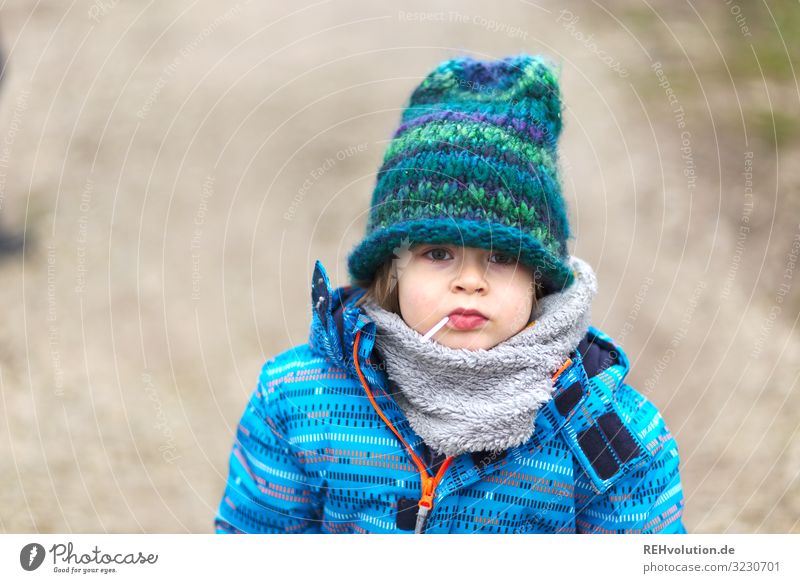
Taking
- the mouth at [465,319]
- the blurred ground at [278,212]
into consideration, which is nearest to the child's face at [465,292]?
the mouth at [465,319]

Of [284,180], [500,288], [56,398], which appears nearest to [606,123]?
[284,180]

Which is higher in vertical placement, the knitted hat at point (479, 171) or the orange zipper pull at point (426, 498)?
the knitted hat at point (479, 171)

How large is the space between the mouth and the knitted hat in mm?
83

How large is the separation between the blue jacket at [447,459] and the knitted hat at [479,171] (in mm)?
129

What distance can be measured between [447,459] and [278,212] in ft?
4.04

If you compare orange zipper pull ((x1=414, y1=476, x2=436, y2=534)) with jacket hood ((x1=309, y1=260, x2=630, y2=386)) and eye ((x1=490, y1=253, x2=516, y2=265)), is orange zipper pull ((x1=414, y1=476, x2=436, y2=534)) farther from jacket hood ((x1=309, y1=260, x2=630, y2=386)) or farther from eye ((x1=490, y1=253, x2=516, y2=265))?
eye ((x1=490, y1=253, x2=516, y2=265))

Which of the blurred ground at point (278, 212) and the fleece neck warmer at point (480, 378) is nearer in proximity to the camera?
the fleece neck warmer at point (480, 378)

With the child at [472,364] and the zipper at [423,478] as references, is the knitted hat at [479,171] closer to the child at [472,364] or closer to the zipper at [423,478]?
the child at [472,364]

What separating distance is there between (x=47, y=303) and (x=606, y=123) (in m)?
1.55

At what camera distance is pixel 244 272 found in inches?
81.8

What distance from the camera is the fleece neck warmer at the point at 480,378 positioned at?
0.95 metres

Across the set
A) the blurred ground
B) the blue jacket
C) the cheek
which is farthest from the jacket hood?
the blurred ground

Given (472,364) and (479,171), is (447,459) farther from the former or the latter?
(479,171)
